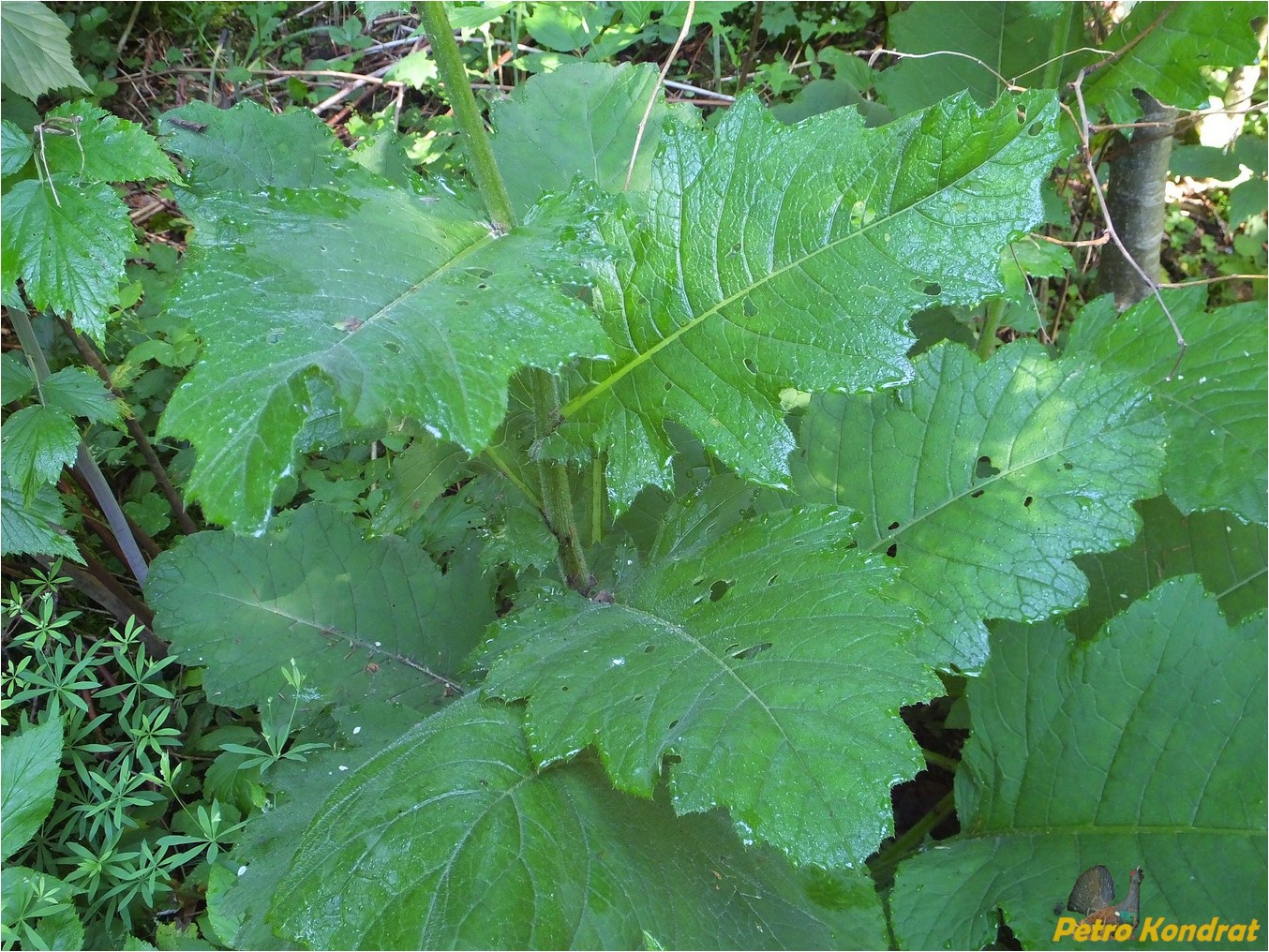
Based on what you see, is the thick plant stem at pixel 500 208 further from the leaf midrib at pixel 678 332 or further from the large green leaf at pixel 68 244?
the large green leaf at pixel 68 244

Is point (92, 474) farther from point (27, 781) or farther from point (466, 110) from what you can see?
point (466, 110)

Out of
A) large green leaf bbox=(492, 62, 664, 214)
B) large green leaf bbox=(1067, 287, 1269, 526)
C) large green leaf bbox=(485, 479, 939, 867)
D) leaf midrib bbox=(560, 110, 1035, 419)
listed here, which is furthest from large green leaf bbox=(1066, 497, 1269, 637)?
large green leaf bbox=(492, 62, 664, 214)

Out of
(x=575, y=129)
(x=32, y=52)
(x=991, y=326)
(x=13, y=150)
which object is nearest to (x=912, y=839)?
(x=991, y=326)

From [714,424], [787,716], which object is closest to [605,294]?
[714,424]

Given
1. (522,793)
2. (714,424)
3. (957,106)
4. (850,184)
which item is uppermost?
(957,106)

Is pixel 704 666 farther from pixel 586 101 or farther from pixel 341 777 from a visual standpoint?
pixel 586 101

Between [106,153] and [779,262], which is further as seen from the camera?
[106,153]

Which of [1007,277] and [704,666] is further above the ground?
[1007,277]

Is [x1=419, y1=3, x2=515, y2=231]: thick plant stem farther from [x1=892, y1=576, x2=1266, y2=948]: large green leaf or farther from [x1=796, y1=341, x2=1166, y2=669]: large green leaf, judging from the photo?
[x1=892, y1=576, x2=1266, y2=948]: large green leaf
